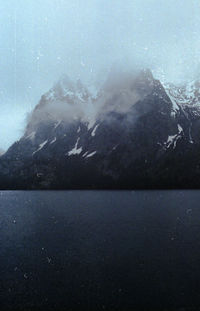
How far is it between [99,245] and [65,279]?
21007 mm

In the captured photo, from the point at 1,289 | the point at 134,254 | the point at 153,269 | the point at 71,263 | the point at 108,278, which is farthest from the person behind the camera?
the point at 134,254

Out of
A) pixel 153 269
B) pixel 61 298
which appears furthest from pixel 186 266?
pixel 61 298

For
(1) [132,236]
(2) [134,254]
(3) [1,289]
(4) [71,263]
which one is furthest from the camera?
(1) [132,236]

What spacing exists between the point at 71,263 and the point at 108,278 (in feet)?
34.8

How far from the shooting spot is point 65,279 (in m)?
46.8

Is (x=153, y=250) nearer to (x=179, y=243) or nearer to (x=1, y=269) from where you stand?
(x=179, y=243)

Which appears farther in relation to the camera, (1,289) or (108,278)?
(108,278)

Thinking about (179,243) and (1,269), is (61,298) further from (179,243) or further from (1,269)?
(179,243)

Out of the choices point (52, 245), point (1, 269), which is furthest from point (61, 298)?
point (52, 245)

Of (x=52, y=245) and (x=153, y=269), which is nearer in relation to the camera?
(x=153, y=269)

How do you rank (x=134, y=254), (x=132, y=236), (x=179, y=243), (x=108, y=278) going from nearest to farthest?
(x=108, y=278), (x=134, y=254), (x=179, y=243), (x=132, y=236)

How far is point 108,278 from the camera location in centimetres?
4597

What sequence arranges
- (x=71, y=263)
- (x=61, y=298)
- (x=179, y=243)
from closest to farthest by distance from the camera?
1. (x=61, y=298)
2. (x=71, y=263)
3. (x=179, y=243)

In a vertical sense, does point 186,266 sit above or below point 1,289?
above
